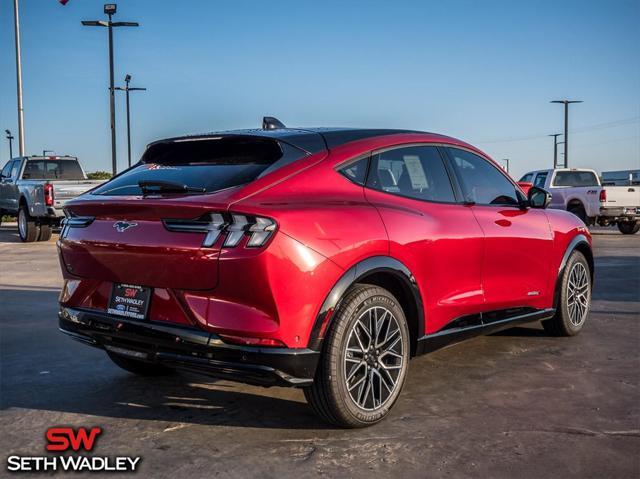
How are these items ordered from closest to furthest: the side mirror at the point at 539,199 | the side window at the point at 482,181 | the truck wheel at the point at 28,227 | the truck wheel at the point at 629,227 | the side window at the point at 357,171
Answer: the side window at the point at 357,171 → the side window at the point at 482,181 → the side mirror at the point at 539,199 → the truck wheel at the point at 28,227 → the truck wheel at the point at 629,227

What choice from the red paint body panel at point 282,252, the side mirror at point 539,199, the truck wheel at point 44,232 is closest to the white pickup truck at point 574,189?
the truck wheel at point 44,232

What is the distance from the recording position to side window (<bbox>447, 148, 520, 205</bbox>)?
5.35 m

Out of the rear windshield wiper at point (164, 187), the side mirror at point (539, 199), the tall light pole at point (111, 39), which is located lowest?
the side mirror at point (539, 199)

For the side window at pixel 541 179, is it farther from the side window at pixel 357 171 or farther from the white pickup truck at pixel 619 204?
the side window at pixel 357 171

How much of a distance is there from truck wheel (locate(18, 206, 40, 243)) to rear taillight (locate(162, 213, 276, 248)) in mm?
15197

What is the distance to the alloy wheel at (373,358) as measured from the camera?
4.09 m

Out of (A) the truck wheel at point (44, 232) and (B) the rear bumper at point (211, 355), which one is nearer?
(B) the rear bumper at point (211, 355)

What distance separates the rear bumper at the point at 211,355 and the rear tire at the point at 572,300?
10.6 feet

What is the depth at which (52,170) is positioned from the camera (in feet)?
62.6

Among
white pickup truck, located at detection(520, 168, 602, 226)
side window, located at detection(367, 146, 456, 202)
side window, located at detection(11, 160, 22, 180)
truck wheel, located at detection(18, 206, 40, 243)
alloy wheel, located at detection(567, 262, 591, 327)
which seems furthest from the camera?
white pickup truck, located at detection(520, 168, 602, 226)

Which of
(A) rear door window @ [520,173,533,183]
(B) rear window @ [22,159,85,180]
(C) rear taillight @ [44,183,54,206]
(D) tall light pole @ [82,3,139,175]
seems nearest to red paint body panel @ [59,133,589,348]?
(C) rear taillight @ [44,183,54,206]

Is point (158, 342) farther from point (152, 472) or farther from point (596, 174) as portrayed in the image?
point (596, 174)

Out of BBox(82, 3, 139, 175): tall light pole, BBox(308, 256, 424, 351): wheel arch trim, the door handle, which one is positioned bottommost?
BBox(308, 256, 424, 351): wheel arch trim

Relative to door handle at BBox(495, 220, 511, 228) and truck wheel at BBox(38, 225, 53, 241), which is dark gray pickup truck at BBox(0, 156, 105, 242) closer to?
truck wheel at BBox(38, 225, 53, 241)
